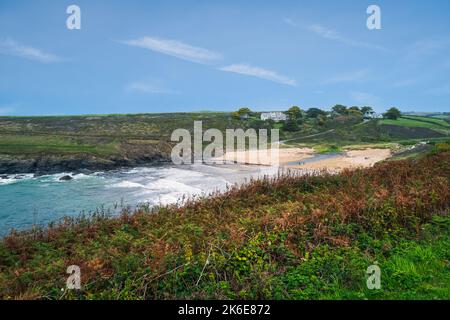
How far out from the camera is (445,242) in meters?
7.43

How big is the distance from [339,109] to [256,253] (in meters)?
132

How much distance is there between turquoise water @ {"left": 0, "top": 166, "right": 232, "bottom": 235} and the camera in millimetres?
20331

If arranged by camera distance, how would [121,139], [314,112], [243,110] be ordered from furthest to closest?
[314,112]
[243,110]
[121,139]

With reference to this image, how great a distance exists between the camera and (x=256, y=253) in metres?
7.21

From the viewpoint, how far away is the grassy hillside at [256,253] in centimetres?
593

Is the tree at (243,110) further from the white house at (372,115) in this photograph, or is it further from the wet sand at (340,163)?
the wet sand at (340,163)

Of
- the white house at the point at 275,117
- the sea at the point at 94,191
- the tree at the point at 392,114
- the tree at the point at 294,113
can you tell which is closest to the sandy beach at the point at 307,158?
the sea at the point at 94,191

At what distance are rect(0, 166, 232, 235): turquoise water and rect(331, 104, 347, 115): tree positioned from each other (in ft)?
Answer: 341

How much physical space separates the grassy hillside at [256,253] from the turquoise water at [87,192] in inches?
312

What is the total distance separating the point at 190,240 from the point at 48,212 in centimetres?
1699

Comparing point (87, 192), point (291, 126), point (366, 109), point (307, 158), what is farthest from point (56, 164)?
point (366, 109)

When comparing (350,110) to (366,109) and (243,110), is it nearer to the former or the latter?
(366,109)
